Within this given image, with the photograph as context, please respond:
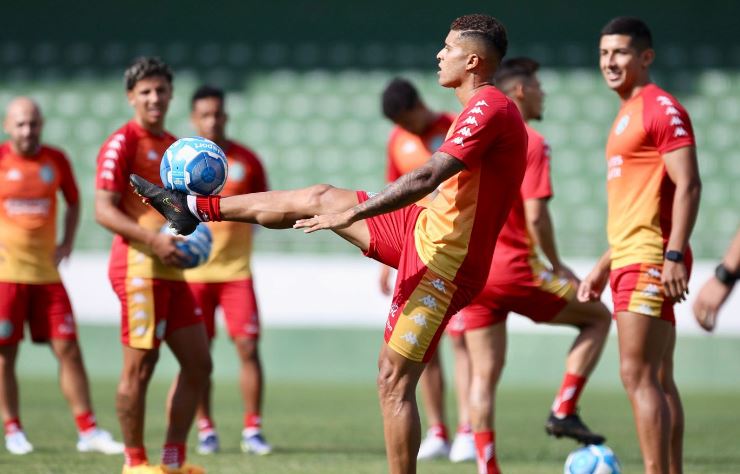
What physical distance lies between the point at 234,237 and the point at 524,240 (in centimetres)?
292

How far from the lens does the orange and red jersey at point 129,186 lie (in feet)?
23.5

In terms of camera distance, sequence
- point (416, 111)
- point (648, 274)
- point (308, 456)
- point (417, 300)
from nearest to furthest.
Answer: point (417, 300) < point (648, 274) < point (308, 456) < point (416, 111)

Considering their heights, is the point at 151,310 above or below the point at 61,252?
below

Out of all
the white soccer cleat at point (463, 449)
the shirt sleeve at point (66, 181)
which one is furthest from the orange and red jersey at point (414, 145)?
the shirt sleeve at point (66, 181)

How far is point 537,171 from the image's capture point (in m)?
7.61

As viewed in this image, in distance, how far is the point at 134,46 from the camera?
18.2 m

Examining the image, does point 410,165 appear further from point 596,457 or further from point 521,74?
point 596,457

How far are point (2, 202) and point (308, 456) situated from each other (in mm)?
3284

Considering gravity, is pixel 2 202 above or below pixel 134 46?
below

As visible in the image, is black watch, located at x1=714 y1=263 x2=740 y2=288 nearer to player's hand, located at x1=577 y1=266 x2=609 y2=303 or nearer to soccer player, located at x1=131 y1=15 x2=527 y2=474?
soccer player, located at x1=131 y1=15 x2=527 y2=474

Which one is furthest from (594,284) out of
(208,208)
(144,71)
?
(144,71)

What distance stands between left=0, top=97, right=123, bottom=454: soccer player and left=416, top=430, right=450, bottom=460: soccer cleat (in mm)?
2214

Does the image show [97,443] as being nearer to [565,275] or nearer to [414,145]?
[414,145]

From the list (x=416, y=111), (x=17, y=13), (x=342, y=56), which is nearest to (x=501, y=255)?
(x=416, y=111)
